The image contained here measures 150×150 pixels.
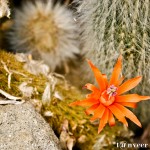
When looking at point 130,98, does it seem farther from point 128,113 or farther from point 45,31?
point 45,31

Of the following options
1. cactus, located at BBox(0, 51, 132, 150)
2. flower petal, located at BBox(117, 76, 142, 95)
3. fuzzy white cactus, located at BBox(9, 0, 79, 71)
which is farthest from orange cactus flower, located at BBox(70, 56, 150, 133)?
fuzzy white cactus, located at BBox(9, 0, 79, 71)

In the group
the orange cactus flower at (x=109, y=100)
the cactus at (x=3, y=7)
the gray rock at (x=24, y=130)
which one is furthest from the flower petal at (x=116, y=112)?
the cactus at (x=3, y=7)

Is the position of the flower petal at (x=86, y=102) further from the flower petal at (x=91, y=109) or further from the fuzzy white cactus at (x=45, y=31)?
the fuzzy white cactus at (x=45, y=31)

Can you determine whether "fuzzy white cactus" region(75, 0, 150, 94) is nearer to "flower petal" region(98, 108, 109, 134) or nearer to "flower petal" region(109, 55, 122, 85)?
"flower petal" region(109, 55, 122, 85)

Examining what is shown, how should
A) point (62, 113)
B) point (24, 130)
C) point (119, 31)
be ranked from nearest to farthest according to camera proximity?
point (24, 130) < point (119, 31) < point (62, 113)

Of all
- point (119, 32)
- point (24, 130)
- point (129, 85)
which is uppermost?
point (119, 32)

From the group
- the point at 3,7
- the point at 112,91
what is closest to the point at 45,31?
the point at 3,7
